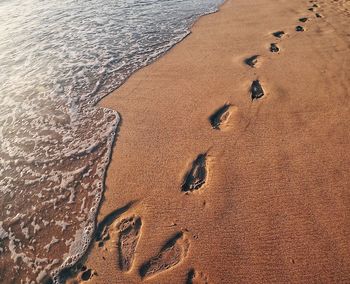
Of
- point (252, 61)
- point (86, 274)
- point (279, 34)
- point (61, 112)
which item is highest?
point (279, 34)

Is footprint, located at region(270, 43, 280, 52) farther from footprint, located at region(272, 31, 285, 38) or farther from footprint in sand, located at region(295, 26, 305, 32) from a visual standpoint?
footprint in sand, located at region(295, 26, 305, 32)

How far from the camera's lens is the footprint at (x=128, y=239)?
3096 mm

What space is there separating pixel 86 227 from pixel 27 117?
2791 millimetres

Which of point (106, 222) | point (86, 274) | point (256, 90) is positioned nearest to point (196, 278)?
point (86, 274)

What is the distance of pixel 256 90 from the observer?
5066mm

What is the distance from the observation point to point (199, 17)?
8.23 meters

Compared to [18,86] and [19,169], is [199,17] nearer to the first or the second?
[18,86]

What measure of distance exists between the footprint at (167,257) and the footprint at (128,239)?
7.4 inches

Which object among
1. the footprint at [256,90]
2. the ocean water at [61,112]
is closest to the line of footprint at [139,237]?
the ocean water at [61,112]

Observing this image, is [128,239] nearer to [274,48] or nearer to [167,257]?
[167,257]

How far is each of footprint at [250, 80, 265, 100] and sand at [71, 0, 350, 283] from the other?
6 centimetres

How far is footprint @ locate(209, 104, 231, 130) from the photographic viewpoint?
450 cm


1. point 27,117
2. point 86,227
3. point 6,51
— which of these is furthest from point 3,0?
point 86,227

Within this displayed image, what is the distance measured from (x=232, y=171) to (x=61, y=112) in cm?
332
